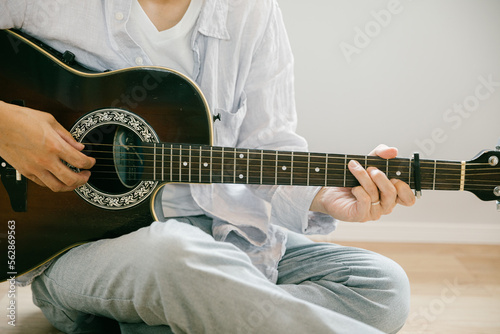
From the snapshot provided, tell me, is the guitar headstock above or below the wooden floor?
above

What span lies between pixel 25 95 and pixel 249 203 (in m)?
0.54

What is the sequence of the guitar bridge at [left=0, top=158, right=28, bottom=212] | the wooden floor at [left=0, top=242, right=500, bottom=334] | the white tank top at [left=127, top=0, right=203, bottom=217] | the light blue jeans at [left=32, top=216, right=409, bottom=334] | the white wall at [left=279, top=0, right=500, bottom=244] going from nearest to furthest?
1. the light blue jeans at [left=32, top=216, right=409, bottom=334]
2. the guitar bridge at [left=0, top=158, right=28, bottom=212]
3. the white tank top at [left=127, top=0, right=203, bottom=217]
4. the wooden floor at [left=0, top=242, right=500, bottom=334]
5. the white wall at [left=279, top=0, right=500, bottom=244]

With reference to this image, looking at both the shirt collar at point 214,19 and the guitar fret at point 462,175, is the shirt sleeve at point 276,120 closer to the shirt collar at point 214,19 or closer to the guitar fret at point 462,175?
the shirt collar at point 214,19

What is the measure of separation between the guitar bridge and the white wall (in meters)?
1.33

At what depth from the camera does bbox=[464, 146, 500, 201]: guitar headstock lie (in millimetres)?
1062

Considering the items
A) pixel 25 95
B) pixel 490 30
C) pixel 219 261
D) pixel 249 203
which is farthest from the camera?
pixel 490 30

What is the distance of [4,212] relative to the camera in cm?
100

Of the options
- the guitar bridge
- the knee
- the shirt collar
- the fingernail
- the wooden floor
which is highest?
the shirt collar

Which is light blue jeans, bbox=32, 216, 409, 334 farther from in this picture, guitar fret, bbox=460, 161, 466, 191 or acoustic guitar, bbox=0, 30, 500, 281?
guitar fret, bbox=460, 161, 466, 191

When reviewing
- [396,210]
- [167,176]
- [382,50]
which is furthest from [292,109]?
[396,210]

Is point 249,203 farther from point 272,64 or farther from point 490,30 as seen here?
point 490,30

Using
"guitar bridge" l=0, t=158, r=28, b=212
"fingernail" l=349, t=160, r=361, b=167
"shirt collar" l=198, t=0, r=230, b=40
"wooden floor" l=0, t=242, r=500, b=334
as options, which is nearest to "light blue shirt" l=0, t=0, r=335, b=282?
"shirt collar" l=198, t=0, r=230, b=40

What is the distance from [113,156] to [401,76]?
57.6 inches

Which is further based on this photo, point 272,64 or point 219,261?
point 272,64
